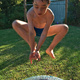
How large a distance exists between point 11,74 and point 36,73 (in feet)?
1.63

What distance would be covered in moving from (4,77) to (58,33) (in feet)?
4.45

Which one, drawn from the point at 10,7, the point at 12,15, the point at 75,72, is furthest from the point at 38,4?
the point at 10,7

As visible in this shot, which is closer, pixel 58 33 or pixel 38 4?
pixel 38 4

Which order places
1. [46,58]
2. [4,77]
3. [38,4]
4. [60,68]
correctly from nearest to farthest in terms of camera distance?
[38,4]
[4,77]
[60,68]
[46,58]

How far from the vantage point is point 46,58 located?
3025mm

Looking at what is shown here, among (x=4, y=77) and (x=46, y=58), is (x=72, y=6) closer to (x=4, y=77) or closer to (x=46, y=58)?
(x=46, y=58)

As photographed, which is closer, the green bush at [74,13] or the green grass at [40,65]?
the green grass at [40,65]

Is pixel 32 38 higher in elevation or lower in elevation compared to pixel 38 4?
lower

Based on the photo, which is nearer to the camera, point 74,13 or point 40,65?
point 40,65

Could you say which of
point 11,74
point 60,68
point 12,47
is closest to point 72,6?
point 12,47

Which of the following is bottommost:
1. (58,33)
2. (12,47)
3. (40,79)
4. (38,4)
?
(12,47)

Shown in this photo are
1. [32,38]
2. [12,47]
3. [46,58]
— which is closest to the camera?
[32,38]

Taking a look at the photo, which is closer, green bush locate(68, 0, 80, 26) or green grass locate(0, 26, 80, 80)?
green grass locate(0, 26, 80, 80)

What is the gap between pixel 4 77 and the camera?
7.66 ft
